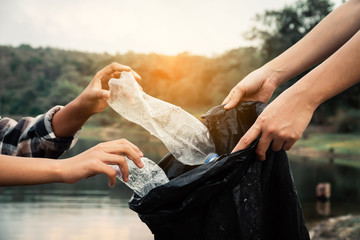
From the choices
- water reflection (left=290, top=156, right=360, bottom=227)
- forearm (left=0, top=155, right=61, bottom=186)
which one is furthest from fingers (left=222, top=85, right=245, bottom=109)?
water reflection (left=290, top=156, right=360, bottom=227)

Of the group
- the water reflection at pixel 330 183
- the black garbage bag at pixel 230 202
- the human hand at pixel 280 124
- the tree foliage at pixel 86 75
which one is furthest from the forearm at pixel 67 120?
the tree foliage at pixel 86 75

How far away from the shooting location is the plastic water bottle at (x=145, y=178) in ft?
5.75

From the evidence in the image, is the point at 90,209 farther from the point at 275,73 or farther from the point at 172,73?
the point at 172,73

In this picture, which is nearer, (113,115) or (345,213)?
(345,213)

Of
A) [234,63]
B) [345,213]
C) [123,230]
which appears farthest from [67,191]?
[234,63]

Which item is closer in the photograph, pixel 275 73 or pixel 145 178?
pixel 145 178

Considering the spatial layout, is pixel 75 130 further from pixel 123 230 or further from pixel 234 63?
pixel 234 63

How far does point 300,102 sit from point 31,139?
158cm

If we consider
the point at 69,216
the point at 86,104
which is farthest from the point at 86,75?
the point at 86,104

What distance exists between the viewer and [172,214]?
5.13 feet

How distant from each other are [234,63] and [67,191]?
43328 mm

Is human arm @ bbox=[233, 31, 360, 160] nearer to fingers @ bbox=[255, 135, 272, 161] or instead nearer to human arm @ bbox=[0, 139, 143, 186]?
fingers @ bbox=[255, 135, 272, 161]

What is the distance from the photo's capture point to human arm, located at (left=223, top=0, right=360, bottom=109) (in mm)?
2031

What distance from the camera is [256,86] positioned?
220 centimetres
